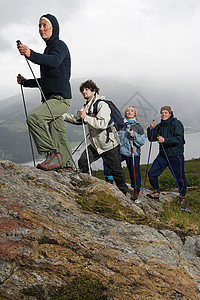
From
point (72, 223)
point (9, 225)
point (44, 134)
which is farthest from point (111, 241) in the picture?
point (44, 134)

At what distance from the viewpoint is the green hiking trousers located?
16.5 feet

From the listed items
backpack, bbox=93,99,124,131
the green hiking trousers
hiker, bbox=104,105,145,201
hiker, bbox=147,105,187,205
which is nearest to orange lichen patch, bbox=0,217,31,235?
the green hiking trousers

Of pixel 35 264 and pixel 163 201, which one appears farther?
pixel 163 201

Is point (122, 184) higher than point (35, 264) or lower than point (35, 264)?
lower

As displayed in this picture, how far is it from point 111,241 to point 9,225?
1189 millimetres

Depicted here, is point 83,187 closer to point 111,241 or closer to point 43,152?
point 43,152

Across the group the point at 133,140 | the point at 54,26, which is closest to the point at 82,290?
the point at 54,26

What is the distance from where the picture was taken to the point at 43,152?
5359 mm

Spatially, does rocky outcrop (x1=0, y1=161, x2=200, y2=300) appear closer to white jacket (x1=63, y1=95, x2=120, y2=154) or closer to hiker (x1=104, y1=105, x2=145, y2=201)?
white jacket (x1=63, y1=95, x2=120, y2=154)

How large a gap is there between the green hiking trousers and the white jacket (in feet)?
1.65

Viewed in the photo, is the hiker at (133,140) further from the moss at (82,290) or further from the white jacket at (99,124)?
the moss at (82,290)

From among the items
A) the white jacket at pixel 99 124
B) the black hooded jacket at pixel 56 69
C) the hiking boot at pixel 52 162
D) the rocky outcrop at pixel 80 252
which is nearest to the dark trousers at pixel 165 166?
the white jacket at pixel 99 124

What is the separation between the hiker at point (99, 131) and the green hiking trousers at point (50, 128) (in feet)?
1.47

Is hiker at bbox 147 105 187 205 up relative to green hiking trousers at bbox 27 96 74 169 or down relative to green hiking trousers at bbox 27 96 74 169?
down
